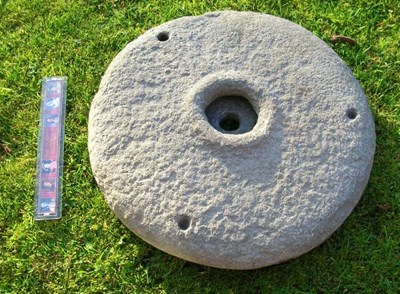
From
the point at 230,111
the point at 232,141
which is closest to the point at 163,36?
the point at 230,111

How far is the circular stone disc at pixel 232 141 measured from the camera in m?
2.24

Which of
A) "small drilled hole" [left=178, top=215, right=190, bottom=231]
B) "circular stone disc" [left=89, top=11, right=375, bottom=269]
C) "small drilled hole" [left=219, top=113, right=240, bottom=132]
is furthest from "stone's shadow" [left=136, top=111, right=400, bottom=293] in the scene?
"small drilled hole" [left=219, top=113, right=240, bottom=132]

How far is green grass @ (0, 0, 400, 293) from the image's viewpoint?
8.42ft

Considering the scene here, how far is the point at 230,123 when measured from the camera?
8.62 feet

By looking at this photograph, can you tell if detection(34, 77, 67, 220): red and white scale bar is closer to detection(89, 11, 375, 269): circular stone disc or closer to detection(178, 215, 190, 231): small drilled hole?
detection(89, 11, 375, 269): circular stone disc

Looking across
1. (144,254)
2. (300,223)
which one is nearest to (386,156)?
(300,223)

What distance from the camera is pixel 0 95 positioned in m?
3.16

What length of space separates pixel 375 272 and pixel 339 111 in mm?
761

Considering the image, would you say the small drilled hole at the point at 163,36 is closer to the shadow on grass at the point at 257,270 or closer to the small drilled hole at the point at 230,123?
the small drilled hole at the point at 230,123

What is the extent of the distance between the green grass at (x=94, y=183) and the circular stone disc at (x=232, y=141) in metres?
0.32

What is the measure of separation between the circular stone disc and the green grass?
1.04 feet

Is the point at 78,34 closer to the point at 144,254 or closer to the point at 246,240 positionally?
the point at 144,254

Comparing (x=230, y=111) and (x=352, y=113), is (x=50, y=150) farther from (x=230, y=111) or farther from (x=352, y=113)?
(x=352, y=113)

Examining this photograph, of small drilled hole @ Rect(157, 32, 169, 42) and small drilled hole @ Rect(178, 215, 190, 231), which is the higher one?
small drilled hole @ Rect(157, 32, 169, 42)
